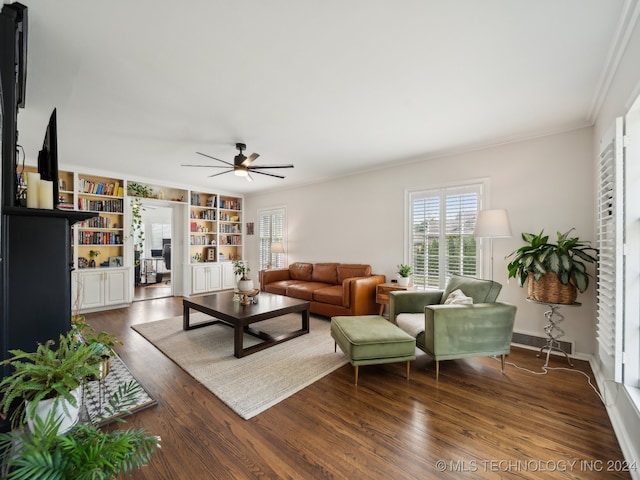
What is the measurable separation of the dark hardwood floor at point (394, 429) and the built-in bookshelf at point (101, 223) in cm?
346

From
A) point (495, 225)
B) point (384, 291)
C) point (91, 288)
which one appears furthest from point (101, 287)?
point (495, 225)

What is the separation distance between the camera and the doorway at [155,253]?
825 centimetres

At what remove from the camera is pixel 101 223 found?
16.9ft

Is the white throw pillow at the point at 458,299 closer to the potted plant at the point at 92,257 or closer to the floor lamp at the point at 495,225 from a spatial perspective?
the floor lamp at the point at 495,225

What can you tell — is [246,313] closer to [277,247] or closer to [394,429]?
[394,429]

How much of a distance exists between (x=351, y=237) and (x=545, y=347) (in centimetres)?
311

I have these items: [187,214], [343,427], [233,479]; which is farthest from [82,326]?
[187,214]

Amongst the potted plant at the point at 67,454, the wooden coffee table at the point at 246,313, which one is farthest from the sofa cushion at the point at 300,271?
the potted plant at the point at 67,454

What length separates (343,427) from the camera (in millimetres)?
1906

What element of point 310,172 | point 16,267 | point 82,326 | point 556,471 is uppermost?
point 310,172

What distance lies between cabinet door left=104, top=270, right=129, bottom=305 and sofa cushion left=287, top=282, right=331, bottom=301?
3.13m

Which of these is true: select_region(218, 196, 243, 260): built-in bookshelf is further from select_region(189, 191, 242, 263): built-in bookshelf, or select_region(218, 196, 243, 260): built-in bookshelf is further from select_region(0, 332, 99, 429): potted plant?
select_region(0, 332, 99, 429): potted plant

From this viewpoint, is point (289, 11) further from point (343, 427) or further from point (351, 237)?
point (351, 237)

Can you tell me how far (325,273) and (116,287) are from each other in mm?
3862
